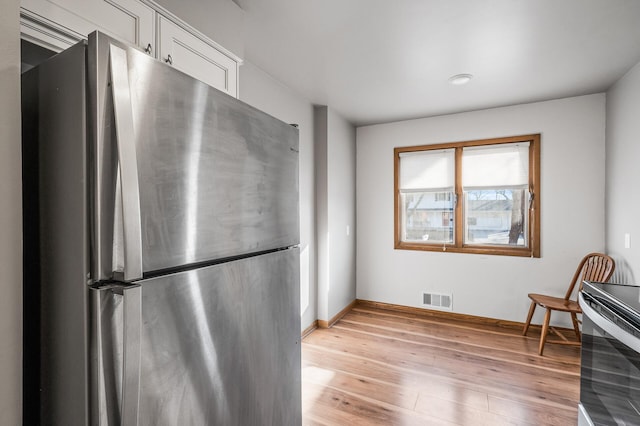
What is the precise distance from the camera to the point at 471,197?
3693mm

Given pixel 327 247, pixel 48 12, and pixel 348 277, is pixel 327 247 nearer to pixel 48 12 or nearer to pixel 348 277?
pixel 348 277

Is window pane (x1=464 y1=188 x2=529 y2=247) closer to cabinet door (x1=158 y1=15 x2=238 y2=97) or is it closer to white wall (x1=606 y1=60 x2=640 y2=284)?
white wall (x1=606 y1=60 x2=640 y2=284)

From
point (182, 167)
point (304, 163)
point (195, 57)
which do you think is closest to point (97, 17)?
point (195, 57)

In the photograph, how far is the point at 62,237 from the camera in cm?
69

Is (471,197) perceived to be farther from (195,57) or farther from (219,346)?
(219,346)

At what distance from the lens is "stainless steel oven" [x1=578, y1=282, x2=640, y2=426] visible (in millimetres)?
894

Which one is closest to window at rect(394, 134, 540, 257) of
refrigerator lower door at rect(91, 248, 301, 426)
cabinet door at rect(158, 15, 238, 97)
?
cabinet door at rect(158, 15, 238, 97)

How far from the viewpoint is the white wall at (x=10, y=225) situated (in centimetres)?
67

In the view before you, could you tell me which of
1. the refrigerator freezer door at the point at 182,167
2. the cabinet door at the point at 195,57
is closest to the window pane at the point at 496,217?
the cabinet door at the point at 195,57

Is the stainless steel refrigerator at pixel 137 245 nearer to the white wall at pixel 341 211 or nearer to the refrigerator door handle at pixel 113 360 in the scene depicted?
the refrigerator door handle at pixel 113 360

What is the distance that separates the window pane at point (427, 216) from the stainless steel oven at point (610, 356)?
2628 mm

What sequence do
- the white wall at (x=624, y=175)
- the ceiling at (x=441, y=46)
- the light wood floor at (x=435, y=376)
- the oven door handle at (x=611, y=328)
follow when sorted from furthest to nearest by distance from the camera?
the white wall at (x=624, y=175) < the light wood floor at (x=435, y=376) < the ceiling at (x=441, y=46) < the oven door handle at (x=611, y=328)

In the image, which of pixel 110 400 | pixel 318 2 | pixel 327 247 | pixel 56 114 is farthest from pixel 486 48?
pixel 110 400

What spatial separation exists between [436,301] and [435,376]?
147 cm
